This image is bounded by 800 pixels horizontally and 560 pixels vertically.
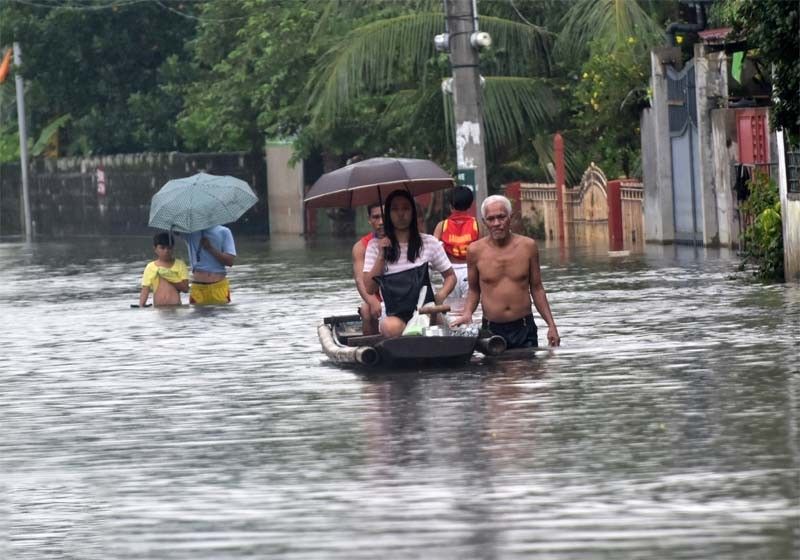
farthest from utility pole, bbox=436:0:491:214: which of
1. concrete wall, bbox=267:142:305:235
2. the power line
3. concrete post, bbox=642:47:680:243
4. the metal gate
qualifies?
the power line

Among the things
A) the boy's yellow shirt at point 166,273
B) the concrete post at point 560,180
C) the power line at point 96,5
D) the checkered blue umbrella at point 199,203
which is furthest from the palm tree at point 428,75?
the power line at point 96,5

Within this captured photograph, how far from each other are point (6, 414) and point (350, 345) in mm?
3266

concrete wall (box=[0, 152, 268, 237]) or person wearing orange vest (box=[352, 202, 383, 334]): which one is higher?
concrete wall (box=[0, 152, 268, 237])

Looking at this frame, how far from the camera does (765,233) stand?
22.4 meters

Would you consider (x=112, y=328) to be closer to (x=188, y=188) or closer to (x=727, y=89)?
(x=188, y=188)

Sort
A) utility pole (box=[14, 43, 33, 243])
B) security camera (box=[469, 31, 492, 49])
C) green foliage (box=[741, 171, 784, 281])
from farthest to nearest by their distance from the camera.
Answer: utility pole (box=[14, 43, 33, 243]), security camera (box=[469, 31, 492, 49]), green foliage (box=[741, 171, 784, 281])

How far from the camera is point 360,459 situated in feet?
33.8

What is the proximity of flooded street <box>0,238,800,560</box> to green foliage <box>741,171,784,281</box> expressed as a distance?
1793 millimetres

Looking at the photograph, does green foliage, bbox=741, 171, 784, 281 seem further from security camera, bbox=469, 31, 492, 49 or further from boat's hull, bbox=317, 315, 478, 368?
boat's hull, bbox=317, 315, 478, 368

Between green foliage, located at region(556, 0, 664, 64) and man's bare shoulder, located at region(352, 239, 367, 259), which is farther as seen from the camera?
green foliage, located at region(556, 0, 664, 64)

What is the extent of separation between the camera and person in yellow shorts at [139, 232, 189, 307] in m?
22.4

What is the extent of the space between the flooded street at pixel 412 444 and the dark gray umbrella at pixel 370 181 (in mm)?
1422

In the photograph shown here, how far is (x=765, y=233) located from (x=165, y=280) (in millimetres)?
6672

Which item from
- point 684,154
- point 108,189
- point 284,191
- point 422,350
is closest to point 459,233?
point 422,350
